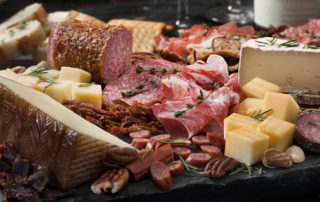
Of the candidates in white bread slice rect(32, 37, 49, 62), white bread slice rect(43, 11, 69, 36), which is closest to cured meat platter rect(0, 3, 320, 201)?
white bread slice rect(32, 37, 49, 62)

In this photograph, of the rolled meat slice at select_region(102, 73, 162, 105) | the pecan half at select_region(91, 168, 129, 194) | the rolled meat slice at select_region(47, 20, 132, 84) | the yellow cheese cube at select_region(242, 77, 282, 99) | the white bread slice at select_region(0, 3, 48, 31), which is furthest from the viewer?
the white bread slice at select_region(0, 3, 48, 31)

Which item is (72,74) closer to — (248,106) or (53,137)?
(53,137)

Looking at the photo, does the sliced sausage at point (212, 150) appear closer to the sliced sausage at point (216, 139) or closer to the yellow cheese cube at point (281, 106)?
the sliced sausage at point (216, 139)

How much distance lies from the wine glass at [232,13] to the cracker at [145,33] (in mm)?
485

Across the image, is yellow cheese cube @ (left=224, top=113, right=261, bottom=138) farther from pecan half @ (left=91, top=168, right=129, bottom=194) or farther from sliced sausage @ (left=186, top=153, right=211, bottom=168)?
pecan half @ (left=91, top=168, right=129, bottom=194)

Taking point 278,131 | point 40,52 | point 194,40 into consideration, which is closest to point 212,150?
point 278,131

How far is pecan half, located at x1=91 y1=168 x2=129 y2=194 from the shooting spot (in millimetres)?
1496

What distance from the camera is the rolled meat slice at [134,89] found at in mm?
2148

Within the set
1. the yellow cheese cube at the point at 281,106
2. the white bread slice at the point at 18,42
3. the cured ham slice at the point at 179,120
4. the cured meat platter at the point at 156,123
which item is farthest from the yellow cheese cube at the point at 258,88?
Answer: the white bread slice at the point at 18,42

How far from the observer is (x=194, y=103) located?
1954mm

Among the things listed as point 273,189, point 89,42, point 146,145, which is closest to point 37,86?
point 89,42

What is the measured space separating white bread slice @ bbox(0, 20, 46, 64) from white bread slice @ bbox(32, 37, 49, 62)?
1.3 inches

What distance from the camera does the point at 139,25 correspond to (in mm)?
3238

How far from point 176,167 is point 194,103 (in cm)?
44
